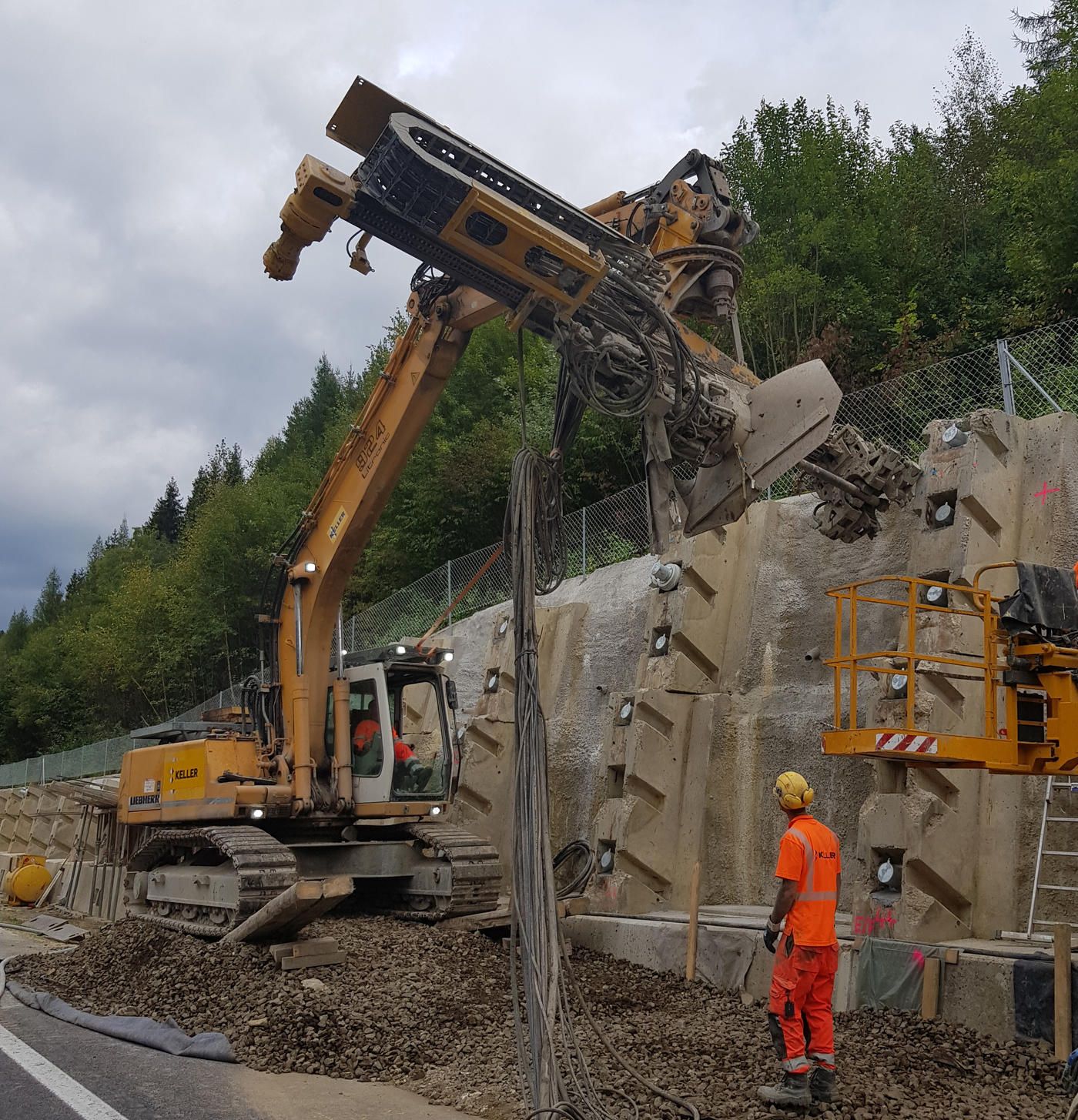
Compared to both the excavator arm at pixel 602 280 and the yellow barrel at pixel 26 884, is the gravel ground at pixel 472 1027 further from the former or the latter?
the yellow barrel at pixel 26 884

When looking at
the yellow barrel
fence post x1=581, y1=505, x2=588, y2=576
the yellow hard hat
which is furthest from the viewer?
the yellow barrel

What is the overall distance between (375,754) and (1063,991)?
6.49 m

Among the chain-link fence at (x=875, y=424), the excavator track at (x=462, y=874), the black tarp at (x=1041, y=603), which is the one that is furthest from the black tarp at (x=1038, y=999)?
the excavator track at (x=462, y=874)

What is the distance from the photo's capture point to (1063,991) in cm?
627

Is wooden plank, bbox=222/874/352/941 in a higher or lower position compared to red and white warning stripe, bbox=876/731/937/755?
lower

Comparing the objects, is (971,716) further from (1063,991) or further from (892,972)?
(1063,991)

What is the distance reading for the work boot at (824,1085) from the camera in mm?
5684

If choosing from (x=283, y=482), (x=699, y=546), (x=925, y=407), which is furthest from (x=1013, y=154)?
(x=283, y=482)

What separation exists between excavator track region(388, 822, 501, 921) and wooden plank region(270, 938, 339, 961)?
1.69 metres

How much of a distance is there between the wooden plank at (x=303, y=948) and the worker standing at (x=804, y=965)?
4107mm

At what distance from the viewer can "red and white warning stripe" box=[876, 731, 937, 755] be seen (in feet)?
20.2

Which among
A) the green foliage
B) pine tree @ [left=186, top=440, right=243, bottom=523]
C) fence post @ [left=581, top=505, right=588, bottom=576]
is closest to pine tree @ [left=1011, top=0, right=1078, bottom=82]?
the green foliage

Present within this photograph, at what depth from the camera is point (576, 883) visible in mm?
11102

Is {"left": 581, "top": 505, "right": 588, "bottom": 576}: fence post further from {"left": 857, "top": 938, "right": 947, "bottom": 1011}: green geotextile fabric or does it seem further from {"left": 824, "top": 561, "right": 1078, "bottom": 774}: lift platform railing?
{"left": 824, "top": 561, "right": 1078, "bottom": 774}: lift platform railing
